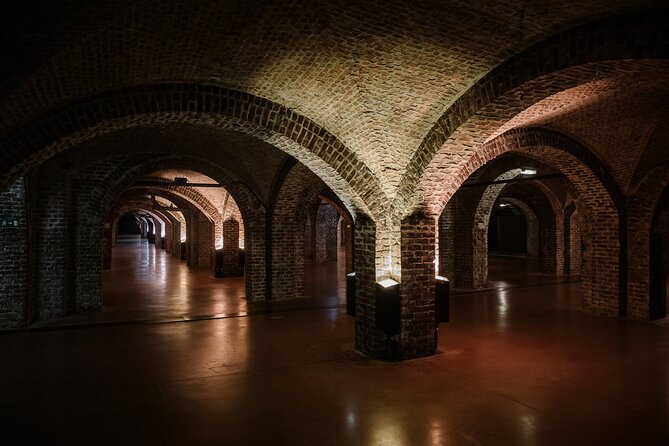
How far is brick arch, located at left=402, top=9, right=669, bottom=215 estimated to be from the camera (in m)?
4.12

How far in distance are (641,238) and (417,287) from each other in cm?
567

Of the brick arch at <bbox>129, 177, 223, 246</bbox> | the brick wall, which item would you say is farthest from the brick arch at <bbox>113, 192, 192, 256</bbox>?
the brick wall

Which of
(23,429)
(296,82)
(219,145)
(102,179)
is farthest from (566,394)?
(102,179)

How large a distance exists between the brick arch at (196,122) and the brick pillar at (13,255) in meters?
3.57

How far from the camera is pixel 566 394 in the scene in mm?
5426

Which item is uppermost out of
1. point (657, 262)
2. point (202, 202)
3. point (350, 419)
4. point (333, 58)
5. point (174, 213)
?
point (333, 58)

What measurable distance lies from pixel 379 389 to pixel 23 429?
3.64 meters

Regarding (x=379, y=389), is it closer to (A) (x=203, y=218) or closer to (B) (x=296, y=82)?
(B) (x=296, y=82)

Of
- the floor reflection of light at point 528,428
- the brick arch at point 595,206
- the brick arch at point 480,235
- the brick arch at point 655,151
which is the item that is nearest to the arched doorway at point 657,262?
the brick arch at point 595,206

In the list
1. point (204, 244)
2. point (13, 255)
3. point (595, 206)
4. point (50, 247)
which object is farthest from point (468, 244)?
point (204, 244)

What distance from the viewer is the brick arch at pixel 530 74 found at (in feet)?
13.5

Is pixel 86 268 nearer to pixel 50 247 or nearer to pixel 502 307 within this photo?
pixel 50 247

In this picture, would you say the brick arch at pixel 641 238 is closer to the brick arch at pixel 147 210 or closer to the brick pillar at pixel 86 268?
the brick pillar at pixel 86 268

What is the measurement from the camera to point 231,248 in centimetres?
1744
